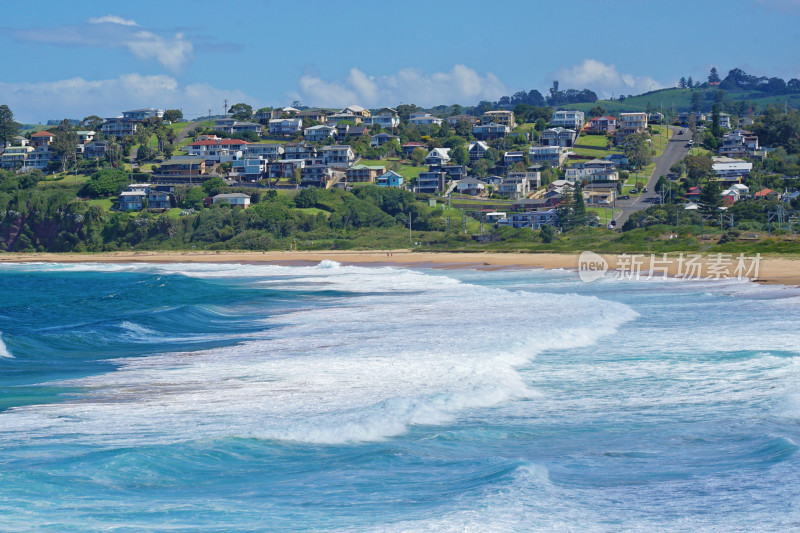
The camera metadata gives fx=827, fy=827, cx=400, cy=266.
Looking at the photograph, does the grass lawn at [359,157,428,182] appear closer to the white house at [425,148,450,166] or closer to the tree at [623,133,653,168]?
the white house at [425,148,450,166]

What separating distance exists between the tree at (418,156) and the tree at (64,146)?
48406 mm

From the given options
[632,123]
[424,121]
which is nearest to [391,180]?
[424,121]

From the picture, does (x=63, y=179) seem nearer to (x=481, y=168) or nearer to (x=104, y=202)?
(x=104, y=202)

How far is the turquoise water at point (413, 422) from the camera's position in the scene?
8.41 meters

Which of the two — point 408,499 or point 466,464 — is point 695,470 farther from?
point 408,499

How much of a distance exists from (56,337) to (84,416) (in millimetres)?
10668

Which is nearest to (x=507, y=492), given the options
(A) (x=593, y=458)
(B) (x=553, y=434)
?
(A) (x=593, y=458)

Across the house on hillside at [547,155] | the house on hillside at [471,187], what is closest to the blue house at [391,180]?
the house on hillside at [471,187]

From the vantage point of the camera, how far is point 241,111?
148m

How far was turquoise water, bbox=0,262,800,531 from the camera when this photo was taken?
8.41 m

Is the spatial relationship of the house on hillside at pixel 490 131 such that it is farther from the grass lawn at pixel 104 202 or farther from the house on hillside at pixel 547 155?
the grass lawn at pixel 104 202

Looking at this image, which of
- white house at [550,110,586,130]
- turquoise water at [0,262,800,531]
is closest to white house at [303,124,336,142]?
white house at [550,110,586,130]

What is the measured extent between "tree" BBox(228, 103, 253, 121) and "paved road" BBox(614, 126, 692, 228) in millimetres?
68059

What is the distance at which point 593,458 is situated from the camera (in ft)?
32.9
